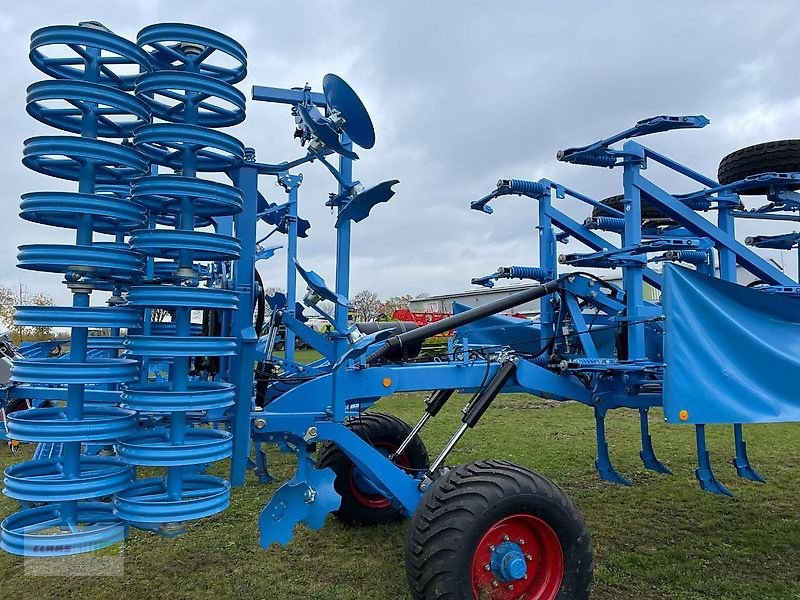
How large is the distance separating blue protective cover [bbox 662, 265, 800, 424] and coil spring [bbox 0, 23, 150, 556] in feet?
9.82

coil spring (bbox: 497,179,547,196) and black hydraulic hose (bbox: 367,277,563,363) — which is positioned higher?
coil spring (bbox: 497,179,547,196)

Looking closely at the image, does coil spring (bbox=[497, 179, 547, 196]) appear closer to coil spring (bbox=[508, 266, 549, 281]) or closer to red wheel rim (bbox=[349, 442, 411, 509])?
coil spring (bbox=[508, 266, 549, 281])

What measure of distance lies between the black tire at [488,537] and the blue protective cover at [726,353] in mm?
906

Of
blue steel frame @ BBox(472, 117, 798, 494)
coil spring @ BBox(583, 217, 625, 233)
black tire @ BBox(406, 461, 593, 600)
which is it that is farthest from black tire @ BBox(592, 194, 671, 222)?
black tire @ BBox(406, 461, 593, 600)

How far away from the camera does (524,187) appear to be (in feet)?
17.9

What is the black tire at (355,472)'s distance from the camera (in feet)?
17.1

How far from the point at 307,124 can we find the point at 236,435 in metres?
1.85

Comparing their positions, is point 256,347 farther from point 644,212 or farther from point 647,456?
point 644,212

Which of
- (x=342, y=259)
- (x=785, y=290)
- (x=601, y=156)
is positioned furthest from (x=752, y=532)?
(x=342, y=259)

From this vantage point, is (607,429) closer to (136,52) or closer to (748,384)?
(748,384)

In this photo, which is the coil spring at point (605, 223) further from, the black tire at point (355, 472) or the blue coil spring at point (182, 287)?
the blue coil spring at point (182, 287)

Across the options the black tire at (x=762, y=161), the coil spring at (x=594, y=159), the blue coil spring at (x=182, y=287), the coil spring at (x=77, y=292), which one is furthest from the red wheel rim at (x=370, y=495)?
the black tire at (x=762, y=161)

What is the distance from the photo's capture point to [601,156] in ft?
16.4

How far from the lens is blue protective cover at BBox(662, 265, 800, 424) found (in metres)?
3.79
